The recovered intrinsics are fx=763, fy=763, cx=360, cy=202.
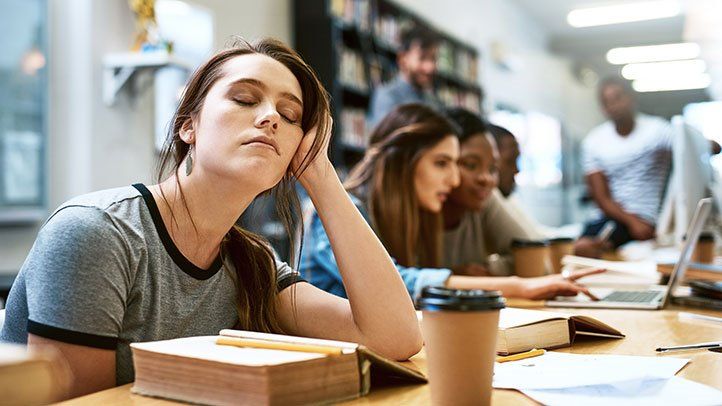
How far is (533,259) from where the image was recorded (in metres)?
2.30

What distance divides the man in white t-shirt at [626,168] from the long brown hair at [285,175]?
3.44 meters

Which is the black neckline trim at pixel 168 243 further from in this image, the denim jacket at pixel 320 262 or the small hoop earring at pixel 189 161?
the denim jacket at pixel 320 262

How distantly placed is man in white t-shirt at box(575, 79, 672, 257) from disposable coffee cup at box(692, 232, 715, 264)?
2.05 metres

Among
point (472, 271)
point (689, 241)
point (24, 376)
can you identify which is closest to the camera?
point (24, 376)

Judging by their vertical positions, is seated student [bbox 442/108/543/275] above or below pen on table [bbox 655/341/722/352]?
above

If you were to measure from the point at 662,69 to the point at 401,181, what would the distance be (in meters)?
11.7

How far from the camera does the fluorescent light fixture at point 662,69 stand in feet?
39.6

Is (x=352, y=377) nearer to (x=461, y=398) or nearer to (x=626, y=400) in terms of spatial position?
(x=461, y=398)

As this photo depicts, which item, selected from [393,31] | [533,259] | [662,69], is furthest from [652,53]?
[533,259]

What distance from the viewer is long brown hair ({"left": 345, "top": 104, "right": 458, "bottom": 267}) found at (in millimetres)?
2096

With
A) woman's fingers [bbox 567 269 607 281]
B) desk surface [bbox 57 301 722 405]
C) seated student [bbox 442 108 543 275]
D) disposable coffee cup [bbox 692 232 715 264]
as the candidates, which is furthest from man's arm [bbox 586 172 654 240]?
desk surface [bbox 57 301 722 405]

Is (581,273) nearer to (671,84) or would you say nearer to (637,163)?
(637,163)

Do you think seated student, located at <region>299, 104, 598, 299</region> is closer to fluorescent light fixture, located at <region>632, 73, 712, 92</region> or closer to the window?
the window

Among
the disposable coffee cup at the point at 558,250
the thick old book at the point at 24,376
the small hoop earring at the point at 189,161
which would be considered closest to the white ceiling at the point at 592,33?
the disposable coffee cup at the point at 558,250
